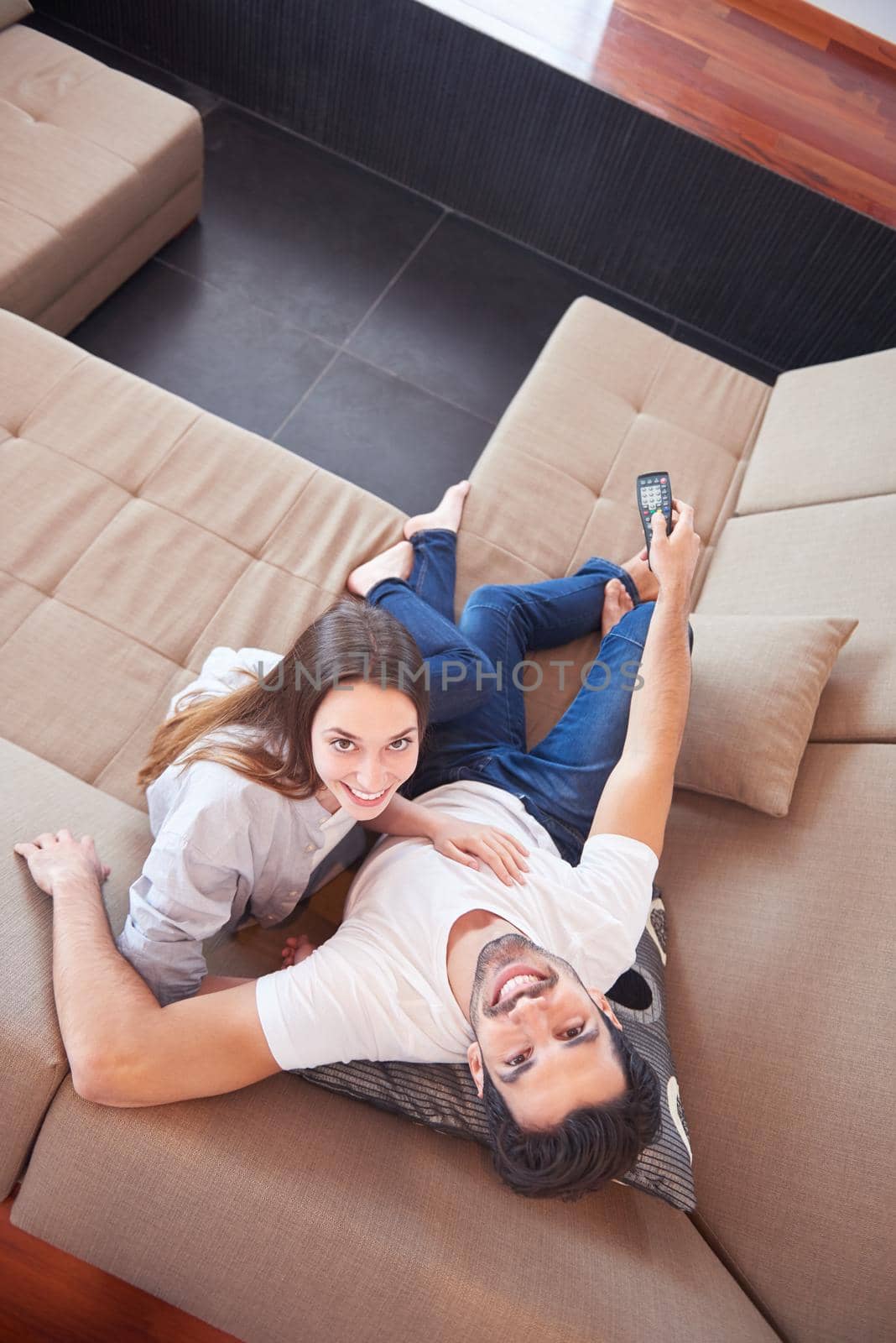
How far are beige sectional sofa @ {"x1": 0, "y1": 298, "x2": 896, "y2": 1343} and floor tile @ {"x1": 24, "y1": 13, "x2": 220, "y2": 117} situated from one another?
1.64 meters

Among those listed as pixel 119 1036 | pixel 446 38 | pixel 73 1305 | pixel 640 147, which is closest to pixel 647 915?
pixel 119 1036

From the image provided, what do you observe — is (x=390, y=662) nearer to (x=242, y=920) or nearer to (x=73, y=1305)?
(x=242, y=920)

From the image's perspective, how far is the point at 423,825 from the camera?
56.1 inches

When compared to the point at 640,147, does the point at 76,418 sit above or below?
below

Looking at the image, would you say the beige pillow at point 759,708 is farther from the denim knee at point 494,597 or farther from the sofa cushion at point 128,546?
the sofa cushion at point 128,546

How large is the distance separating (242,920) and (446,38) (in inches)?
98.2

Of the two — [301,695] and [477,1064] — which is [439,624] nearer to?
[301,695]

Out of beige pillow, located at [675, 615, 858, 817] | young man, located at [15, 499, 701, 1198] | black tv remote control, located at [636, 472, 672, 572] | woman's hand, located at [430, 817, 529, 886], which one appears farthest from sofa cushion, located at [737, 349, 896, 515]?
woman's hand, located at [430, 817, 529, 886]

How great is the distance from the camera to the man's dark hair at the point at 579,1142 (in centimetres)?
107

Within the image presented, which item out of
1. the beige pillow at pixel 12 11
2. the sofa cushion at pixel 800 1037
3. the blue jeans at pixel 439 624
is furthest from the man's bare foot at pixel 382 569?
the beige pillow at pixel 12 11

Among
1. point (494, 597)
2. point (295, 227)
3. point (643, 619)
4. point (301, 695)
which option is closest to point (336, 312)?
point (295, 227)

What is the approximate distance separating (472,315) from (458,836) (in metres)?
1.97

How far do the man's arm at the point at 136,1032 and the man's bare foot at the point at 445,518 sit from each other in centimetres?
96

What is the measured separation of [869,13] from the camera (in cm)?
325
